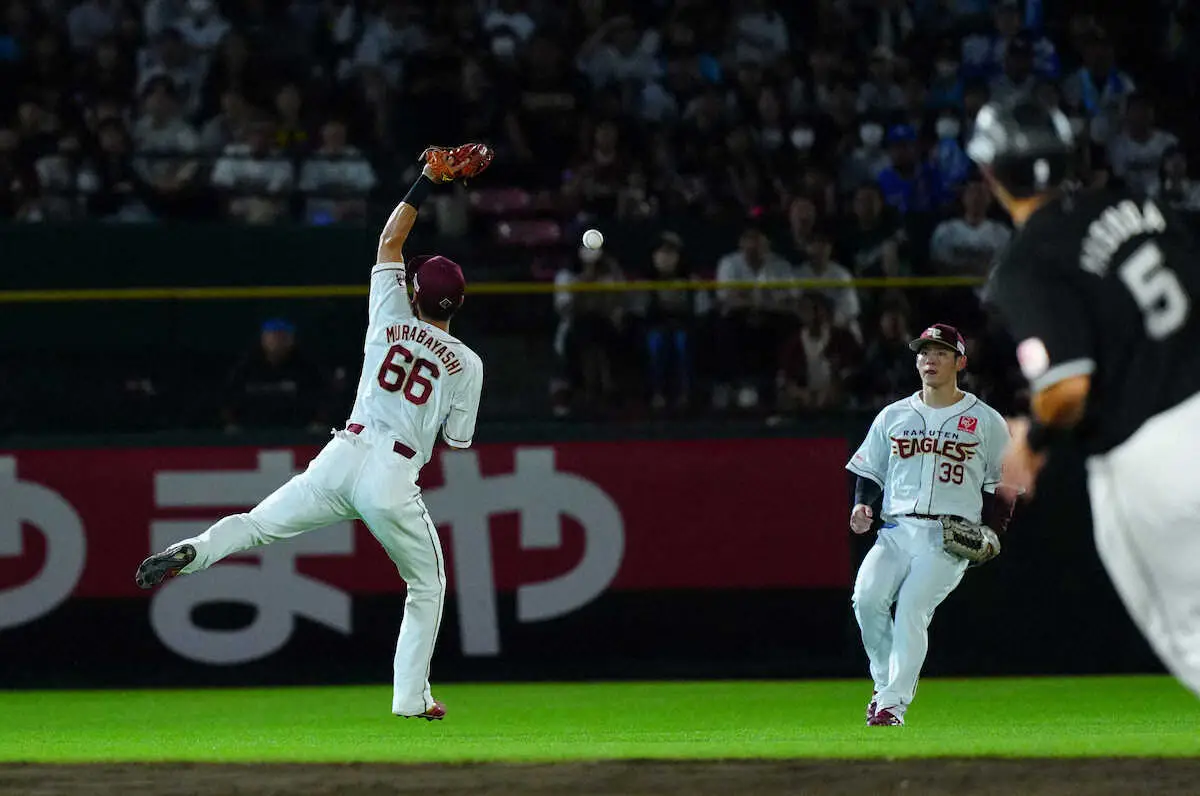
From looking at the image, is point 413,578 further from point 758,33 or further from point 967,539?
point 758,33

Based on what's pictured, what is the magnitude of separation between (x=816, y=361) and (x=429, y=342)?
352 centimetres

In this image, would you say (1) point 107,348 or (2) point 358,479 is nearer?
(2) point 358,479

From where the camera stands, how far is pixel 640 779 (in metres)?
7.01

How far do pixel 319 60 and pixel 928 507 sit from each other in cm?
884

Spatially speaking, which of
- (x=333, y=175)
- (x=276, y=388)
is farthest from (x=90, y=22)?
(x=276, y=388)

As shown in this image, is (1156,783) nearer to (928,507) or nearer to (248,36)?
(928,507)

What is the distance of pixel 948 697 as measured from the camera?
37.9ft

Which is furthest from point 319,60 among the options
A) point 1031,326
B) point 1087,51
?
point 1031,326

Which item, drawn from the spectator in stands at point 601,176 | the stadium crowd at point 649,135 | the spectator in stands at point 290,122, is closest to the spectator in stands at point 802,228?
the stadium crowd at point 649,135

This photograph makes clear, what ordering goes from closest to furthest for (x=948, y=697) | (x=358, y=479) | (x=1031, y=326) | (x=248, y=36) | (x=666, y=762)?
(x=1031, y=326) → (x=666, y=762) → (x=358, y=479) → (x=948, y=697) → (x=248, y=36)

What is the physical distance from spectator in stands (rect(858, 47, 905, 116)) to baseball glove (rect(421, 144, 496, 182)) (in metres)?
7.10

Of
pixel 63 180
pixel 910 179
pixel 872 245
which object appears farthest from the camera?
pixel 910 179

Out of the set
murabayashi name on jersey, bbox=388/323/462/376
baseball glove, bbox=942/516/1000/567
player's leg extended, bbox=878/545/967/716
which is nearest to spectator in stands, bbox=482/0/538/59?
murabayashi name on jersey, bbox=388/323/462/376

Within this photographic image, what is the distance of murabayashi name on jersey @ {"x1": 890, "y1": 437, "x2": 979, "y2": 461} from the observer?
9.76 metres
